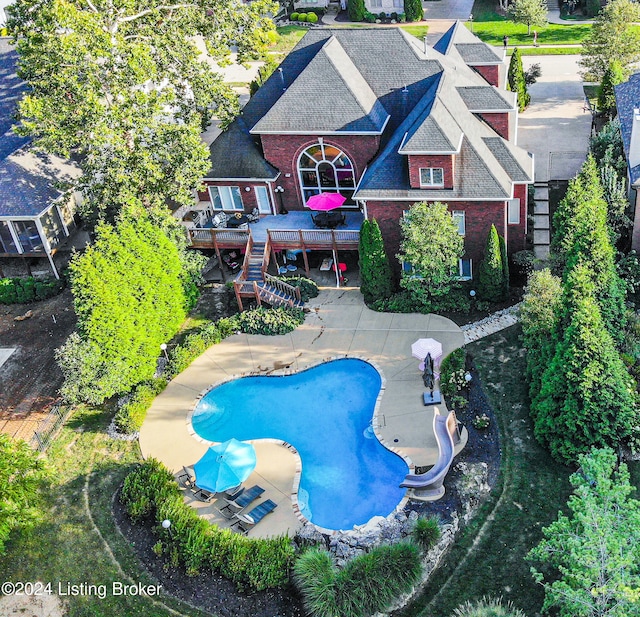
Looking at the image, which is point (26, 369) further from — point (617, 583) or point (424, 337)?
point (617, 583)

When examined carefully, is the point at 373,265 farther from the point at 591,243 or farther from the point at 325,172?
the point at 591,243

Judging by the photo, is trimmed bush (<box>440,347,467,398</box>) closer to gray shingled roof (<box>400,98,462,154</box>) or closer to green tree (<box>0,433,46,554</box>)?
gray shingled roof (<box>400,98,462,154</box>)

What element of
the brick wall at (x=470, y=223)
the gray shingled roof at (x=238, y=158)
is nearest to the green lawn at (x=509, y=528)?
the brick wall at (x=470, y=223)

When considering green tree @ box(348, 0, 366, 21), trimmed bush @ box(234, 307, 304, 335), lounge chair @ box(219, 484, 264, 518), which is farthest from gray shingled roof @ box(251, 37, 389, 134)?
green tree @ box(348, 0, 366, 21)

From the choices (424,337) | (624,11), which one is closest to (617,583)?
(424,337)

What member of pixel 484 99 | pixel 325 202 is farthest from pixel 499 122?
pixel 325 202

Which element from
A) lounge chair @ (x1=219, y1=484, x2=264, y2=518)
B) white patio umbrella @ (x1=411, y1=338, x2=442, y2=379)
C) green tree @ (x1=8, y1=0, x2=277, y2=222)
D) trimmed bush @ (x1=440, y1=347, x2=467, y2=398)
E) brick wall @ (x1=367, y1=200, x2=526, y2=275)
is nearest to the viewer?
lounge chair @ (x1=219, y1=484, x2=264, y2=518)
